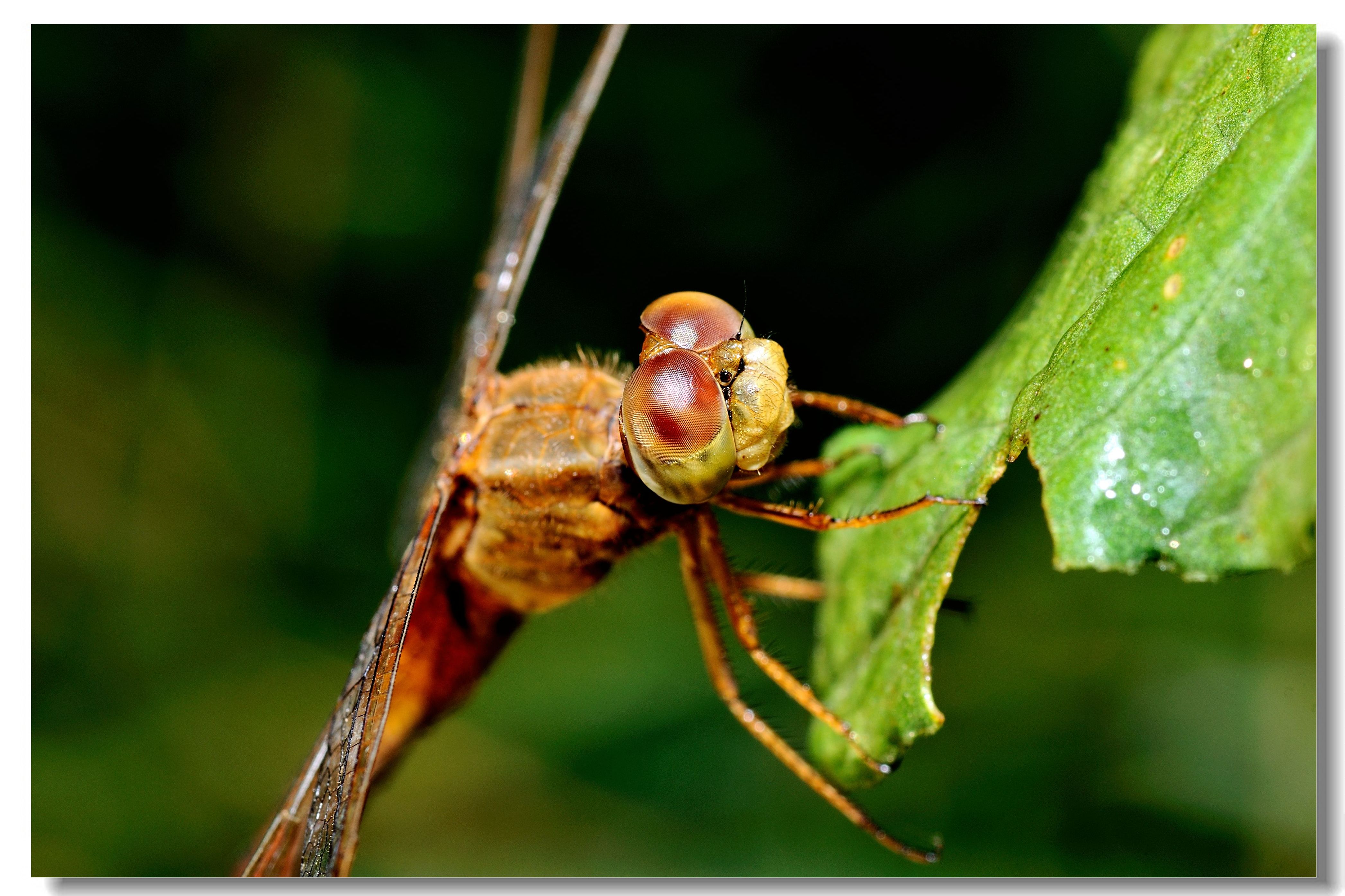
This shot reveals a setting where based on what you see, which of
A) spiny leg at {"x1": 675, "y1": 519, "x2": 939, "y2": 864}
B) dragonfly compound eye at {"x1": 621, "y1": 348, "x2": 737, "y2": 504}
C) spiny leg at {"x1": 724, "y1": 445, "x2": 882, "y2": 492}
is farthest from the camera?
spiny leg at {"x1": 675, "y1": 519, "x2": 939, "y2": 864}

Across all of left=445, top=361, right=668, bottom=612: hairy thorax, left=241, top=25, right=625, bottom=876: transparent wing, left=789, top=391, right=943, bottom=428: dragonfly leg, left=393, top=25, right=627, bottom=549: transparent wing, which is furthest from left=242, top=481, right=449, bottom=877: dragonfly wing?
left=789, top=391, right=943, bottom=428: dragonfly leg

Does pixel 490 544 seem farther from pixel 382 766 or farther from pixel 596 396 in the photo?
pixel 382 766

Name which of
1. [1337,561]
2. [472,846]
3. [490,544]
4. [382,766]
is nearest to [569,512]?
[490,544]

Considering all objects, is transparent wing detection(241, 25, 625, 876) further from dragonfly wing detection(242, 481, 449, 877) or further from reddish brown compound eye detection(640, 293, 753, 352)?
reddish brown compound eye detection(640, 293, 753, 352)

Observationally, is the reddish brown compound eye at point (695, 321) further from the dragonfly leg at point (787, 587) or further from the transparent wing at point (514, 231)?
the dragonfly leg at point (787, 587)

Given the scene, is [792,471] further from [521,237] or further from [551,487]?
[521,237]

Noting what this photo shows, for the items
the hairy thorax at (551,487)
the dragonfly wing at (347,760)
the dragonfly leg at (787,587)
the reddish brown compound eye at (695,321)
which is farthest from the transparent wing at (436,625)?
the dragonfly leg at (787,587)
